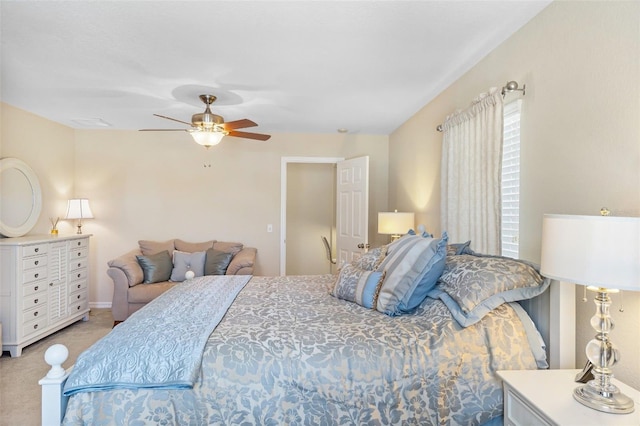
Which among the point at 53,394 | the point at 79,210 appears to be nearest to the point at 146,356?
the point at 53,394

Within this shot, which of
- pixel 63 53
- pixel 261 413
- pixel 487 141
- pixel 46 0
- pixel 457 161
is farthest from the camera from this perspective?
pixel 457 161

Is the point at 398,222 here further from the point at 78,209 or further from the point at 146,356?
the point at 78,209

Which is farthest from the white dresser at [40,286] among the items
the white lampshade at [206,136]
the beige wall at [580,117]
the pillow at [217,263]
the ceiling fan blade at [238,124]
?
the beige wall at [580,117]

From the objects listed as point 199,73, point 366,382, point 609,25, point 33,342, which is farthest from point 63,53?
point 609,25

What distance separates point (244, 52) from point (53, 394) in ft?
7.44

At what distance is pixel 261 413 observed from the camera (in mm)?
1519

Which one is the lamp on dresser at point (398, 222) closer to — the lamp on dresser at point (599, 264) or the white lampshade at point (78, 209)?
the lamp on dresser at point (599, 264)

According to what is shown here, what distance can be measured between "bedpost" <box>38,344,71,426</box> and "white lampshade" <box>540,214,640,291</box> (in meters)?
2.02

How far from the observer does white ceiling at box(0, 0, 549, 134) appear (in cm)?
203

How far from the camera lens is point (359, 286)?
2283 mm

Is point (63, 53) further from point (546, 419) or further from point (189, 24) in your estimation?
point (546, 419)

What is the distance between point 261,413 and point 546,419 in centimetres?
109

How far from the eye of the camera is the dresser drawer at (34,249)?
11.0 feet

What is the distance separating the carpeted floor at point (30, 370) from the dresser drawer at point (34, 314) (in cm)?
27
